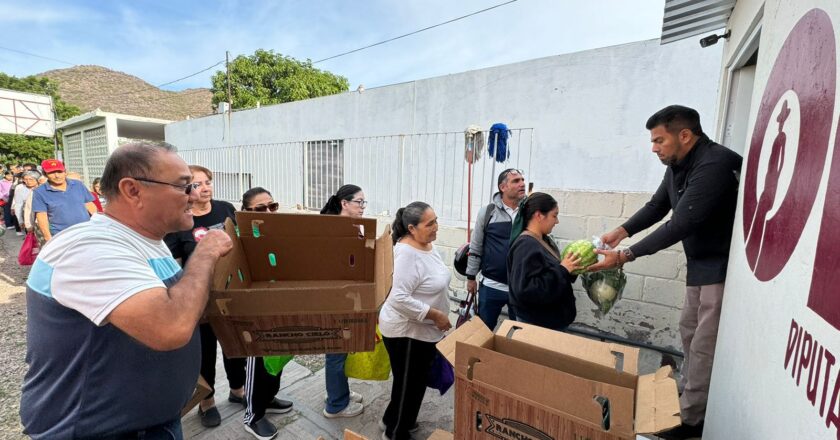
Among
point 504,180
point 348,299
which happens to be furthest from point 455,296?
point 348,299

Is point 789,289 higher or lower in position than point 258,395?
higher

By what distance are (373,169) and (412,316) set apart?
17.9 feet

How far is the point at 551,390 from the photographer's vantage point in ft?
3.80

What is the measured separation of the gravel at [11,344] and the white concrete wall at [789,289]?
394cm

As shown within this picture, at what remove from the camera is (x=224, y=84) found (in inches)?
837

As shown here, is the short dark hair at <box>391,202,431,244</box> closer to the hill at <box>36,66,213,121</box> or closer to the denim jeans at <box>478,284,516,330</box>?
the denim jeans at <box>478,284,516,330</box>

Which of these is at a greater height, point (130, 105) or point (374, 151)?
point (130, 105)

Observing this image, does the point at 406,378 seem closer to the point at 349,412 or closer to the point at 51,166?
the point at 349,412

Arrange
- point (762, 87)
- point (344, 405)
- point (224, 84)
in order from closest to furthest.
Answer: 1. point (762, 87)
2. point (344, 405)
3. point (224, 84)

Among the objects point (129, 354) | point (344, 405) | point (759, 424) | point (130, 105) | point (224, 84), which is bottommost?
point (344, 405)

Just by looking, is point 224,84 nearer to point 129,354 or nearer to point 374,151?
point 374,151

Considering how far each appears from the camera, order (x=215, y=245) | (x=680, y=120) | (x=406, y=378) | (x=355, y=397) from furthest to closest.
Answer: (x=355, y=397), (x=406, y=378), (x=680, y=120), (x=215, y=245)

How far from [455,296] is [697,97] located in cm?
445

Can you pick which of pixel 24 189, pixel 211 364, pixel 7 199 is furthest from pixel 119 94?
pixel 211 364
